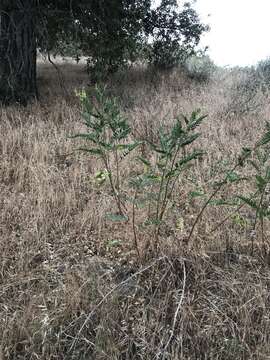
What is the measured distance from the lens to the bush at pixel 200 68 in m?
7.88

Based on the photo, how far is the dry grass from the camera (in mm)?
1896

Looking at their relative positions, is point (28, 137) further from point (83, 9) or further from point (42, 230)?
point (83, 9)

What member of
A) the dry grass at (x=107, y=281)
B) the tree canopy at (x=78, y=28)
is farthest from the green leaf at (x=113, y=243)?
the tree canopy at (x=78, y=28)

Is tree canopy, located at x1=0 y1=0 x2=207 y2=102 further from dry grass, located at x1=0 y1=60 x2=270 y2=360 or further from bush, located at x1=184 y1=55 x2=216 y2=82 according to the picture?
dry grass, located at x1=0 y1=60 x2=270 y2=360

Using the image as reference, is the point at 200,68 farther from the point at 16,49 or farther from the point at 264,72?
the point at 16,49

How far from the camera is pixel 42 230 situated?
2.64 metres

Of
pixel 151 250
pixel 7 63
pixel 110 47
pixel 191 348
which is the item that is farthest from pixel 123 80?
pixel 191 348

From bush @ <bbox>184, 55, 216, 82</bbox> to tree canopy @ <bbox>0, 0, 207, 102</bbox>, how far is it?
98 cm

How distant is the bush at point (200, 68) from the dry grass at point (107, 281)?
4675mm

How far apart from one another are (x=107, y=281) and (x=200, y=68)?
7.00m

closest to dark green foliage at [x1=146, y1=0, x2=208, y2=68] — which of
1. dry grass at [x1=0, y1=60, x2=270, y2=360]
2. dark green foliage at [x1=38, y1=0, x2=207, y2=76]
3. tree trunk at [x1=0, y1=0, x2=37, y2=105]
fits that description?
dark green foliage at [x1=38, y1=0, x2=207, y2=76]

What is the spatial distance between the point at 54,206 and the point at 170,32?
5.70 metres

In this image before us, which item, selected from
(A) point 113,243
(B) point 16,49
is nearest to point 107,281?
(A) point 113,243

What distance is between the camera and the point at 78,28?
6332mm
